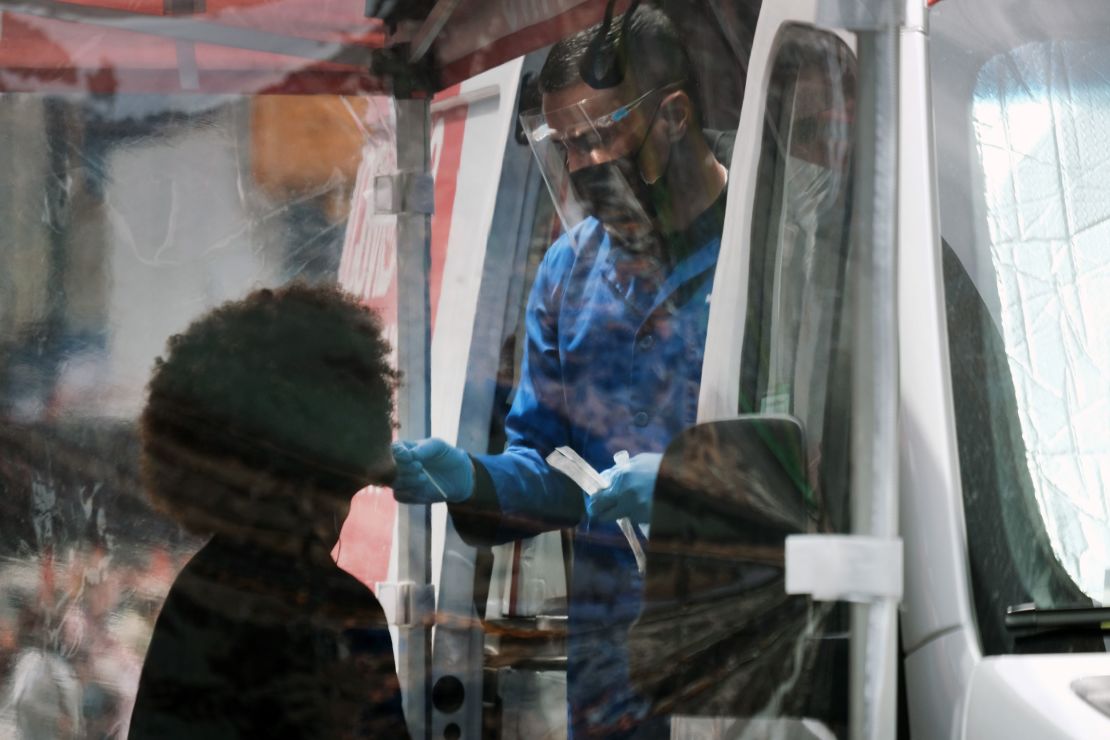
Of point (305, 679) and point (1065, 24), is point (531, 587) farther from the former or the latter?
point (1065, 24)

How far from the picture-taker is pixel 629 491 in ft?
5.80

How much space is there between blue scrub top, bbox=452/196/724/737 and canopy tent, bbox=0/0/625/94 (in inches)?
11.2

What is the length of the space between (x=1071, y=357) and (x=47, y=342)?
1.43 meters

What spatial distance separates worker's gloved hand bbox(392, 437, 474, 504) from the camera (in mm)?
1667

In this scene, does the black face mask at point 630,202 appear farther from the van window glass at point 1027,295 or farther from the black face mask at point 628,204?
the van window glass at point 1027,295

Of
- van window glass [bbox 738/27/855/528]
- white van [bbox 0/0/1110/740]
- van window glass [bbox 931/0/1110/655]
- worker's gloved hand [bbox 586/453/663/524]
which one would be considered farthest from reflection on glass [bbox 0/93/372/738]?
van window glass [bbox 931/0/1110/655]

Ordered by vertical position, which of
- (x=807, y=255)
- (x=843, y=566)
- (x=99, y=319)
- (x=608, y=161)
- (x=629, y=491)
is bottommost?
(x=843, y=566)

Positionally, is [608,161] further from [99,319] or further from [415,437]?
[99,319]

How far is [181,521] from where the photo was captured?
63.1 inches

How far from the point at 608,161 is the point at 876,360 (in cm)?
46

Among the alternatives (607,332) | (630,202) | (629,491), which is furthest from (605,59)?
(629,491)

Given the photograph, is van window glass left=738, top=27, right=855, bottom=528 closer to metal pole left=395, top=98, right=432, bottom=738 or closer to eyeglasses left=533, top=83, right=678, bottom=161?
eyeglasses left=533, top=83, right=678, bottom=161

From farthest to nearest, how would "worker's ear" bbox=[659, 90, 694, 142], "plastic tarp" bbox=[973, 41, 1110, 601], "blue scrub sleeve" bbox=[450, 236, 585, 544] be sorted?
"plastic tarp" bbox=[973, 41, 1110, 601]
"worker's ear" bbox=[659, 90, 694, 142]
"blue scrub sleeve" bbox=[450, 236, 585, 544]

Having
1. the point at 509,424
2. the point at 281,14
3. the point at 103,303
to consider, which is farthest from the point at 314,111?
the point at 509,424
